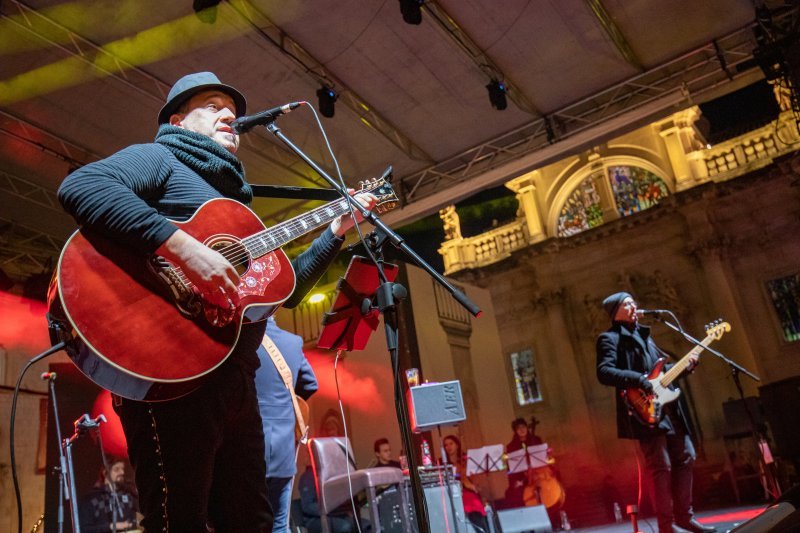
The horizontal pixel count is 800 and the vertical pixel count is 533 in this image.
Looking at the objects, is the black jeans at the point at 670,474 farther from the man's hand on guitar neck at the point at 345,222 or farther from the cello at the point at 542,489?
the cello at the point at 542,489

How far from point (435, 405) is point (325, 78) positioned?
5143 mm

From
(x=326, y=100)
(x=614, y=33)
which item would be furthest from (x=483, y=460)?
(x=614, y=33)

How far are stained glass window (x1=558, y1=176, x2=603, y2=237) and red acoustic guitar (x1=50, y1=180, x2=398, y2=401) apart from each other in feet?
63.5

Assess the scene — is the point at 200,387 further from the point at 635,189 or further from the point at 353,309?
the point at 635,189

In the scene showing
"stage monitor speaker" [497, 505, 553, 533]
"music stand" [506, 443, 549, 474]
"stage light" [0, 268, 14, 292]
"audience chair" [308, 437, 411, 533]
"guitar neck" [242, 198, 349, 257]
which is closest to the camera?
"guitar neck" [242, 198, 349, 257]

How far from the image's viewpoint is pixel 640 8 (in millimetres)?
8047

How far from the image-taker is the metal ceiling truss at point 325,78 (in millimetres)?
7266

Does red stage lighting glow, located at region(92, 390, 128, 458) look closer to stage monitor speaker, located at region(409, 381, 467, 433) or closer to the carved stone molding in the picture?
stage monitor speaker, located at region(409, 381, 467, 433)

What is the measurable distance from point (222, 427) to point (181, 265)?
0.48 m

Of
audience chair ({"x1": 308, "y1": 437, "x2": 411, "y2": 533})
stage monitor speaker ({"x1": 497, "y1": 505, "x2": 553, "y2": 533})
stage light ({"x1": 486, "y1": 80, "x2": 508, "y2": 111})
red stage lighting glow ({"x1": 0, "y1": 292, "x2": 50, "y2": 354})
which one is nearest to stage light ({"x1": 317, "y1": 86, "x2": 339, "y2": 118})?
stage light ({"x1": 486, "y1": 80, "x2": 508, "y2": 111})

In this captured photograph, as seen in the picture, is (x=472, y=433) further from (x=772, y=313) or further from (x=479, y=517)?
(x=772, y=313)

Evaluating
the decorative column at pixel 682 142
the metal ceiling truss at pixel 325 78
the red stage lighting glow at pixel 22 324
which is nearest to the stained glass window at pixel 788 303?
the decorative column at pixel 682 142

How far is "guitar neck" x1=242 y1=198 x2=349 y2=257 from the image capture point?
81.0 inches

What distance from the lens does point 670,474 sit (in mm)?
4691
